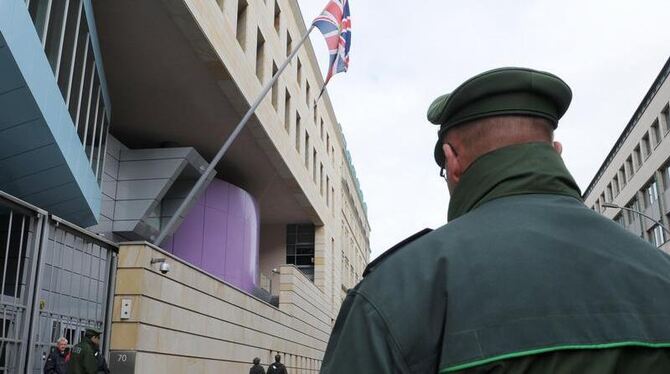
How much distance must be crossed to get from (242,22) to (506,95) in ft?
69.2

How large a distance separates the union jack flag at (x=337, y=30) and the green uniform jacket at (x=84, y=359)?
12.6m

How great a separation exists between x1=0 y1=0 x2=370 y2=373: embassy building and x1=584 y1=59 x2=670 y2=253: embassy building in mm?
16741

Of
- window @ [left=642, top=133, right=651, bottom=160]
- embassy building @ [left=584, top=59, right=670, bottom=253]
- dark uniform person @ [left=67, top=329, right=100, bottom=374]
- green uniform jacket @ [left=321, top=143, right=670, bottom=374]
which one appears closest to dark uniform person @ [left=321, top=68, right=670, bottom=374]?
green uniform jacket @ [left=321, top=143, right=670, bottom=374]

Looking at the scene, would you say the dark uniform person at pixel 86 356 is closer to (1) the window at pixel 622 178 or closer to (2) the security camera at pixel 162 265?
(2) the security camera at pixel 162 265

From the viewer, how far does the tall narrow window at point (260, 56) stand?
23.7 meters

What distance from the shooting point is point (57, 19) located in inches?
479

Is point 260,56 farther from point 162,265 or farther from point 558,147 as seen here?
point 558,147

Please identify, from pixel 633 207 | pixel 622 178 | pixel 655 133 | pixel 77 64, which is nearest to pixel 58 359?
pixel 77 64

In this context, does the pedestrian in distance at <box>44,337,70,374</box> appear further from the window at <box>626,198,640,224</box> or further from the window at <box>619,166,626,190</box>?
the window at <box>619,166,626,190</box>

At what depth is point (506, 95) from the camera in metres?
1.51

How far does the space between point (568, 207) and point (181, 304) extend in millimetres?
14372

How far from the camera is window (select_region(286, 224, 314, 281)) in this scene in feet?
121

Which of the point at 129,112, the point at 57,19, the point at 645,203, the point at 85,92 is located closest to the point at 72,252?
Result: the point at 57,19

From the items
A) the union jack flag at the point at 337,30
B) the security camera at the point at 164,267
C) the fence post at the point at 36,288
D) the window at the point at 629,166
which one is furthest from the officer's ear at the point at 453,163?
the window at the point at 629,166
